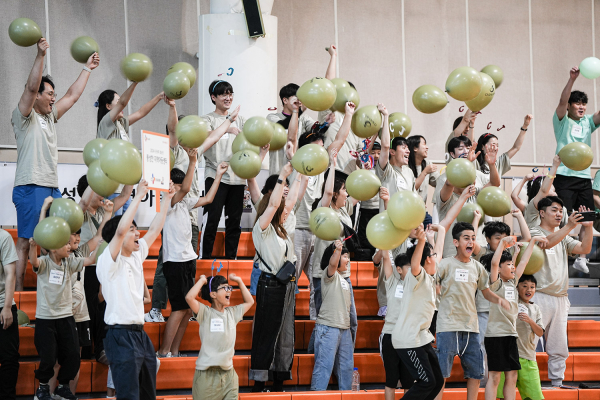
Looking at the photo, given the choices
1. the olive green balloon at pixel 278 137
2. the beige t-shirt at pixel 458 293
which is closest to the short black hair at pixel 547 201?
the beige t-shirt at pixel 458 293

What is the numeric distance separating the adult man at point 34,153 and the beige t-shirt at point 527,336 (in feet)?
12.2

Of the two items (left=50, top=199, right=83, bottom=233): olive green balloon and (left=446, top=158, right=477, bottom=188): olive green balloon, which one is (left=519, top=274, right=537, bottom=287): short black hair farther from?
(left=50, top=199, right=83, bottom=233): olive green balloon

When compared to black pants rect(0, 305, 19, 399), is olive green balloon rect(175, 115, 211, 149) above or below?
above

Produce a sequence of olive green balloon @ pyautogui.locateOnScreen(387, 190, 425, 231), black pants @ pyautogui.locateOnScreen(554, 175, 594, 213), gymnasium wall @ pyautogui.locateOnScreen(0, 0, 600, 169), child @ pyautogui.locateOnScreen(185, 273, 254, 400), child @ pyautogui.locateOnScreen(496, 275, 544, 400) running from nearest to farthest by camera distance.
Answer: olive green balloon @ pyautogui.locateOnScreen(387, 190, 425, 231) < child @ pyautogui.locateOnScreen(185, 273, 254, 400) < child @ pyautogui.locateOnScreen(496, 275, 544, 400) < black pants @ pyautogui.locateOnScreen(554, 175, 594, 213) < gymnasium wall @ pyautogui.locateOnScreen(0, 0, 600, 169)

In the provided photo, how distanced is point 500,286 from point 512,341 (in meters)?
0.41

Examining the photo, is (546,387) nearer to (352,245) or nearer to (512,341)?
(512,341)

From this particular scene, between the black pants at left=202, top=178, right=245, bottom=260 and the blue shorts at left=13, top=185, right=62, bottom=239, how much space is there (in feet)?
4.86

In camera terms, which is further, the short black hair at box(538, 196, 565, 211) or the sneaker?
the short black hair at box(538, 196, 565, 211)

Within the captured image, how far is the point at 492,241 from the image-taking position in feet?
16.8

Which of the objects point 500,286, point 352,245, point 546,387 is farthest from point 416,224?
point 546,387

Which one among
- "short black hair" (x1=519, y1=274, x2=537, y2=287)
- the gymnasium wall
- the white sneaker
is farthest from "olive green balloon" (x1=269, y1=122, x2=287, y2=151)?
the white sneaker

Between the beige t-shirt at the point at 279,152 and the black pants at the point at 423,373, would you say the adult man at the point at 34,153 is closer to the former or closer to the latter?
the beige t-shirt at the point at 279,152

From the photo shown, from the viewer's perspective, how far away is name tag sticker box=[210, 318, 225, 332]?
168 inches

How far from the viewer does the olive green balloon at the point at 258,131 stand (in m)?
4.82
